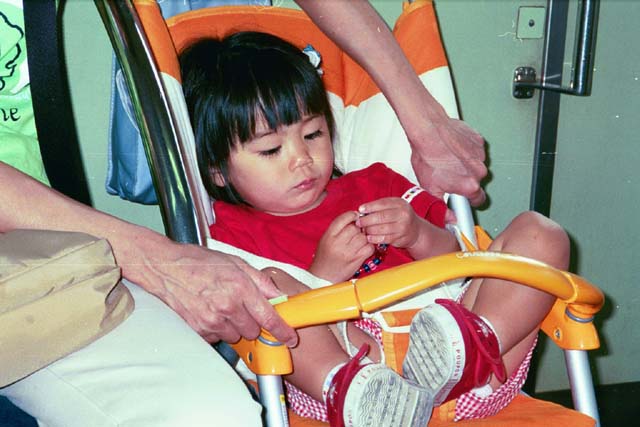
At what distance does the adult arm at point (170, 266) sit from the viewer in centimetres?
73

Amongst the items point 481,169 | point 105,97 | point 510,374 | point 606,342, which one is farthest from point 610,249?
point 105,97

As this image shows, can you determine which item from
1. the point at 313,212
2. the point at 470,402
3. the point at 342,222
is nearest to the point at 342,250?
the point at 342,222

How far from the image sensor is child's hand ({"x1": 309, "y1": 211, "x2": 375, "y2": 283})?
3.19 ft

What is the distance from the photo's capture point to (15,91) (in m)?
0.88

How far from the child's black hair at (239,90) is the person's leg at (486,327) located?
34cm

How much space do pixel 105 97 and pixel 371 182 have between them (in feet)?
1.74

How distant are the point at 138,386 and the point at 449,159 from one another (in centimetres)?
59

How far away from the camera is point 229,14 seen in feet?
3.64

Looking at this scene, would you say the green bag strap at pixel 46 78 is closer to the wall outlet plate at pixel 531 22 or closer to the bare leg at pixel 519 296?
the bare leg at pixel 519 296

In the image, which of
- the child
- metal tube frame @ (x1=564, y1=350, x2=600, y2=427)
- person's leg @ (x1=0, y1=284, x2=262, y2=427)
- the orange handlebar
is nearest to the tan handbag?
person's leg @ (x1=0, y1=284, x2=262, y2=427)

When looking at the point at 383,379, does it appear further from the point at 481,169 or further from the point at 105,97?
the point at 105,97

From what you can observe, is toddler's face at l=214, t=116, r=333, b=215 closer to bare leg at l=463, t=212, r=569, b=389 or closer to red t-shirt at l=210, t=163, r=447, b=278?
red t-shirt at l=210, t=163, r=447, b=278

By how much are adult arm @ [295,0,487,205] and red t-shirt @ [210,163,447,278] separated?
4 centimetres

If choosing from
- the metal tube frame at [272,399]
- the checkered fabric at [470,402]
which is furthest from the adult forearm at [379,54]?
the metal tube frame at [272,399]
